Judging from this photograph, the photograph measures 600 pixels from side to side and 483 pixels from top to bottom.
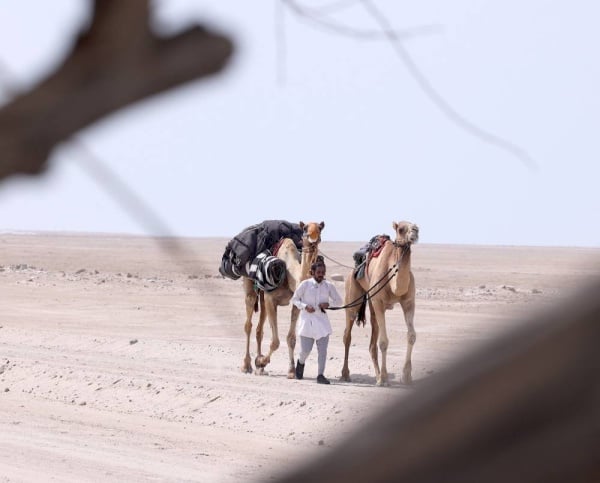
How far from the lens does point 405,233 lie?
15.3m

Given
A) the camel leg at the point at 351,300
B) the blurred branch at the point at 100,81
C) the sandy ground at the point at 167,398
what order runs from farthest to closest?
the camel leg at the point at 351,300, the sandy ground at the point at 167,398, the blurred branch at the point at 100,81

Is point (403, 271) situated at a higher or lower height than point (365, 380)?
higher

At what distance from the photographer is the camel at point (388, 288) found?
15242 millimetres

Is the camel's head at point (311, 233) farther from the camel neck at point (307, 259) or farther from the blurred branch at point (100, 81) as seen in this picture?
the blurred branch at point (100, 81)

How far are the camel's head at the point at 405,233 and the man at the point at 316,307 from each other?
1.08 meters

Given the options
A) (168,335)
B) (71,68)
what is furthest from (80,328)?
(71,68)

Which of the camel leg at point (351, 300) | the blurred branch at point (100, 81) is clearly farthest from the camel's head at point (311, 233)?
the blurred branch at point (100, 81)

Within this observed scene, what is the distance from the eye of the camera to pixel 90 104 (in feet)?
3.84

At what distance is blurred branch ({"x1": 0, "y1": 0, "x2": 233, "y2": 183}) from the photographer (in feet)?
3.85

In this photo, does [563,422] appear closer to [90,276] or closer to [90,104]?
[90,104]

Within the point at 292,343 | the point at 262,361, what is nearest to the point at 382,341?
the point at 292,343

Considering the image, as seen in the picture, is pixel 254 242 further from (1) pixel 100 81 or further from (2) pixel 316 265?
(1) pixel 100 81

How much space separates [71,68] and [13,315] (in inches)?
1130

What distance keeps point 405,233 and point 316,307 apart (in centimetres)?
152
